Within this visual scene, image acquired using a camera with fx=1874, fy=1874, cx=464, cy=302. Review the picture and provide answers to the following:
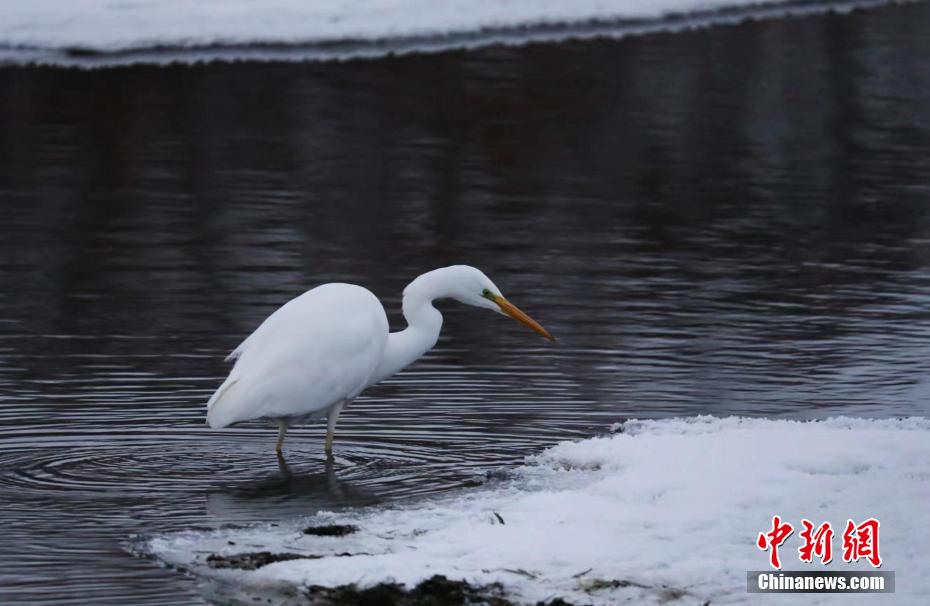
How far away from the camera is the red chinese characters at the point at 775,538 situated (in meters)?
6.62

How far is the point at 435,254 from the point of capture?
1332cm

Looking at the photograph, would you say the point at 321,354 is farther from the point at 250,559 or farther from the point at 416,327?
the point at 250,559

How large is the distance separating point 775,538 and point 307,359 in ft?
8.77

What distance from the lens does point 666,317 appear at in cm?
1148

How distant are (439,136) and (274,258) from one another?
5614mm

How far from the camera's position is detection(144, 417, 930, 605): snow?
21.0 feet

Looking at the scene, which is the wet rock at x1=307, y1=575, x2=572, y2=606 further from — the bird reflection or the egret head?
the egret head

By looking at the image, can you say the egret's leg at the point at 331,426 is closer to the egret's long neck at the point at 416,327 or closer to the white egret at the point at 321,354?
the white egret at the point at 321,354

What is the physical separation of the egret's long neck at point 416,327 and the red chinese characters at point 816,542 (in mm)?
2736

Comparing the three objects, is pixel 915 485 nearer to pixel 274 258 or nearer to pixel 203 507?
pixel 203 507

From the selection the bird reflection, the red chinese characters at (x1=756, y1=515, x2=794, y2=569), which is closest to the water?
the bird reflection

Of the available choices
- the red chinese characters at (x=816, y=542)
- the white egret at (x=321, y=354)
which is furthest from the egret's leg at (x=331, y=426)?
the red chinese characters at (x=816, y=542)

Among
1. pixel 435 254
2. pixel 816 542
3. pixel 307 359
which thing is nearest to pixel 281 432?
pixel 307 359

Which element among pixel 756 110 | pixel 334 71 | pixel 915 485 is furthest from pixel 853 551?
pixel 334 71
